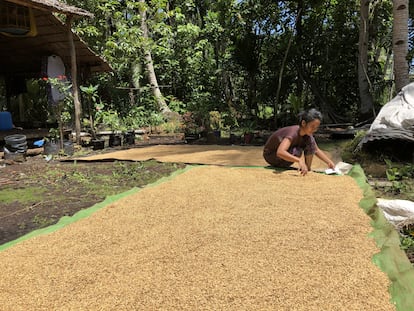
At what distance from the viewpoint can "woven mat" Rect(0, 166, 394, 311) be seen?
49.9 inches

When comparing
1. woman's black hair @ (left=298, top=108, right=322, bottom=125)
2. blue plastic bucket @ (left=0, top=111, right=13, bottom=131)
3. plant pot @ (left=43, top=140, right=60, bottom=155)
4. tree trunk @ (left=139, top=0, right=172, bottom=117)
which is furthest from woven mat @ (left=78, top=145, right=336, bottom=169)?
tree trunk @ (left=139, top=0, right=172, bottom=117)

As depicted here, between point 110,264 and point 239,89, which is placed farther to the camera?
point 239,89

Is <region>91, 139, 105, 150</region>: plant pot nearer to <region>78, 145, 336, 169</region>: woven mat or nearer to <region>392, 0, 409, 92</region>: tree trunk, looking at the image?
<region>78, 145, 336, 169</region>: woven mat

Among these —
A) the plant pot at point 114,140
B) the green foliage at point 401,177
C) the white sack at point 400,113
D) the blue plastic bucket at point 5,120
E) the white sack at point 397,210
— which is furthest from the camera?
the plant pot at point 114,140

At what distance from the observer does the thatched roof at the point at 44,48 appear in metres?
6.35

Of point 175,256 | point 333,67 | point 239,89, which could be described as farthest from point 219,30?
point 175,256

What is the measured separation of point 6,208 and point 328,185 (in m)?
2.42

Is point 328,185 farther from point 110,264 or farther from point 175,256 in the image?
point 110,264

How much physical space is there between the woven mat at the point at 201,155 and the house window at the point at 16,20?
8.05ft

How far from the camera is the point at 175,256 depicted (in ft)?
5.31

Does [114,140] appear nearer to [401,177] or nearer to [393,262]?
[401,177]

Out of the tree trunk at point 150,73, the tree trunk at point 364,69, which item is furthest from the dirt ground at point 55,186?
the tree trunk at point 150,73

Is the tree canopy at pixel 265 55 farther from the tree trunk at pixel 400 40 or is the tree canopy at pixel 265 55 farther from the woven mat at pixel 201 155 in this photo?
the tree trunk at pixel 400 40

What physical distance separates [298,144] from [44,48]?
6.30 metres
